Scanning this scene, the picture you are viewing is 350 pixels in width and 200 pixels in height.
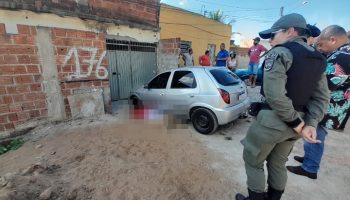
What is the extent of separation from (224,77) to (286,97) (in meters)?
3.03

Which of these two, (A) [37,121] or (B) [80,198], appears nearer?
(B) [80,198]

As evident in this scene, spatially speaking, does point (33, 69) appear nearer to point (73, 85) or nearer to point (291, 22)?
point (73, 85)

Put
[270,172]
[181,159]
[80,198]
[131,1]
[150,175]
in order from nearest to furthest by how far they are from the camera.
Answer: [270,172] → [80,198] → [150,175] → [181,159] → [131,1]

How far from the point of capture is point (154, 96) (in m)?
5.51

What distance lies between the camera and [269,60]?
5.89 ft

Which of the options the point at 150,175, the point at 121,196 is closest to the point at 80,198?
the point at 121,196

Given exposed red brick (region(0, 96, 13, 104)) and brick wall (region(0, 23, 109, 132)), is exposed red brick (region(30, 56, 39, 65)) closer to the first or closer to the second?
brick wall (region(0, 23, 109, 132))

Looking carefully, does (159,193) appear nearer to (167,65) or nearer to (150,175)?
(150,175)

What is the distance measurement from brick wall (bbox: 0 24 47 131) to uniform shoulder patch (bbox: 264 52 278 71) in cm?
469

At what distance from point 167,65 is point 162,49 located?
2.05ft

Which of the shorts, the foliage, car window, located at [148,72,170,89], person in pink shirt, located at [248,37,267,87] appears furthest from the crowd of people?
the shorts

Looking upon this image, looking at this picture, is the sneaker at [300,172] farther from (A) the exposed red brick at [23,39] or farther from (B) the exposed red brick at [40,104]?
(A) the exposed red brick at [23,39]

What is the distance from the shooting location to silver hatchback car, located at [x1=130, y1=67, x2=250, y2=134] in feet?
14.3

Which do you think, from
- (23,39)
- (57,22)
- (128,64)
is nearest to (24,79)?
(23,39)
